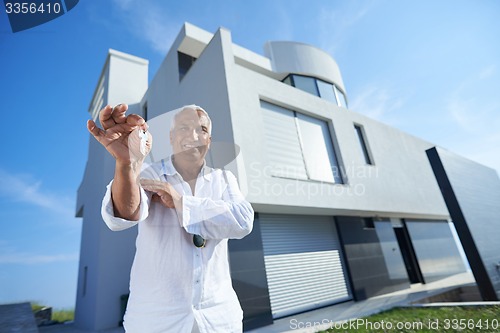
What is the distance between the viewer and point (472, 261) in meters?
5.78

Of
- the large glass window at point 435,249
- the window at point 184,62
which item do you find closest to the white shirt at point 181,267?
the window at point 184,62

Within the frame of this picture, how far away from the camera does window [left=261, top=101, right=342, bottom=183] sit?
20.9ft

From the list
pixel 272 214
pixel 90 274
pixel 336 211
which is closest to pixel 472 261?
pixel 336 211

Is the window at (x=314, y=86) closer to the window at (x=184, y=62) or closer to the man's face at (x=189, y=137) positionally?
the window at (x=184, y=62)

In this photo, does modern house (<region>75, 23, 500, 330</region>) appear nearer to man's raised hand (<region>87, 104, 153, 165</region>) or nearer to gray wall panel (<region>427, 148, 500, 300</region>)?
gray wall panel (<region>427, 148, 500, 300</region>)

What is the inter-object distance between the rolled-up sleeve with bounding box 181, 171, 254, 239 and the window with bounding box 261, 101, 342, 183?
4.81 m

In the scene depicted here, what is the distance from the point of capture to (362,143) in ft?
31.1

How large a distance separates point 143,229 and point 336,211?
705cm

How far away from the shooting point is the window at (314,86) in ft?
32.5

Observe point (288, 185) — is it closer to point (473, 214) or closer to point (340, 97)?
point (473, 214)

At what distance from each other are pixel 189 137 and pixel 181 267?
1.81ft

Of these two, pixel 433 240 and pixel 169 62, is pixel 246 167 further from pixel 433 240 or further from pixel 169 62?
pixel 433 240

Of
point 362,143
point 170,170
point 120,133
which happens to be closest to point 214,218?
point 170,170

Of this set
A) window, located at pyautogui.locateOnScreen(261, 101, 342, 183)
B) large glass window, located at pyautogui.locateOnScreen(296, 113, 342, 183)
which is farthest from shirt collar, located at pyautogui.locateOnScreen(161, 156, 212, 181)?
large glass window, located at pyautogui.locateOnScreen(296, 113, 342, 183)
